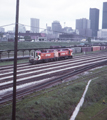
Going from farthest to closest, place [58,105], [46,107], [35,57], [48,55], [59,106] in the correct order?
[48,55] < [35,57] < [58,105] < [59,106] < [46,107]

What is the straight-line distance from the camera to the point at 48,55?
29766mm

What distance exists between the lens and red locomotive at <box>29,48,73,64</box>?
2734 centimetres

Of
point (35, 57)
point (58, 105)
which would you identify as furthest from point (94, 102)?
point (35, 57)

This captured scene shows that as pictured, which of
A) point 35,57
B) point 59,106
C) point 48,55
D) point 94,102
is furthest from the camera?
point 48,55

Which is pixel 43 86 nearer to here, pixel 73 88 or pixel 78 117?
pixel 73 88

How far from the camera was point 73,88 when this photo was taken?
1398 cm

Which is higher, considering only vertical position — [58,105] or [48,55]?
[48,55]

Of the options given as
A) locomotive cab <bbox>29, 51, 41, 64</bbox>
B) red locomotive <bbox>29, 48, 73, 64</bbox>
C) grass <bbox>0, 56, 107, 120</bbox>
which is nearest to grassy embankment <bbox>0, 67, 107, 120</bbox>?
grass <bbox>0, 56, 107, 120</bbox>

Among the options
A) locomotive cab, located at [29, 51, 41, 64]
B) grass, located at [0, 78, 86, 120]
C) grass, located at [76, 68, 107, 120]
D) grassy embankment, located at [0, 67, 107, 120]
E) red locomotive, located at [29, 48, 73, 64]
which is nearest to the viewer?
grass, located at [0, 78, 86, 120]

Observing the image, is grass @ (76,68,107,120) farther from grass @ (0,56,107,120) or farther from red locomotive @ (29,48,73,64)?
red locomotive @ (29,48,73,64)

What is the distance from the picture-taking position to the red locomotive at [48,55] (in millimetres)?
27344

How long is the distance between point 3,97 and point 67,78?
28.4 feet

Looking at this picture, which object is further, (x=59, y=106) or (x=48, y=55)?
(x=48, y=55)

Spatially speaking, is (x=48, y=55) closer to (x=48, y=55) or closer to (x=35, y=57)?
(x=48, y=55)
